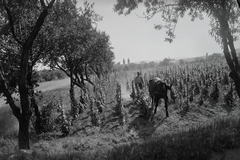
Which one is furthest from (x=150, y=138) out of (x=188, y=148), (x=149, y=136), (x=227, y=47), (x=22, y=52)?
(x=227, y=47)

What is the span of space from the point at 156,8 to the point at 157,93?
602 cm

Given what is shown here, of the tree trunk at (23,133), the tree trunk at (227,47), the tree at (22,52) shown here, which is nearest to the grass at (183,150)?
the tree trunk at (23,133)

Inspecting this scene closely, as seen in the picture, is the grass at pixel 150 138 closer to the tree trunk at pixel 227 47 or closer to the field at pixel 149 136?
the field at pixel 149 136

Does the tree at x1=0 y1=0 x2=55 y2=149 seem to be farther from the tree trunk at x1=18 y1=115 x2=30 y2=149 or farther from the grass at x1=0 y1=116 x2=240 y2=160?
the grass at x1=0 y1=116 x2=240 y2=160

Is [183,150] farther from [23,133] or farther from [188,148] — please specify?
[23,133]

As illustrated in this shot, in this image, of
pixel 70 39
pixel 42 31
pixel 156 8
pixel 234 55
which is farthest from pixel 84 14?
pixel 234 55

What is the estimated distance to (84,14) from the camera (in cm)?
1419

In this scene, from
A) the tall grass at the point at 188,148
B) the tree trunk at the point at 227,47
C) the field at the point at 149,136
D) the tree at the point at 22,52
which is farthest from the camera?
the tree trunk at the point at 227,47

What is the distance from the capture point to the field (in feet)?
15.5

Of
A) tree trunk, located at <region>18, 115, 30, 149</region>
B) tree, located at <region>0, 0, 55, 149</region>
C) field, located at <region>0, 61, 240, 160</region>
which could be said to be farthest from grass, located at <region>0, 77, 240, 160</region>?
tree, located at <region>0, 0, 55, 149</region>

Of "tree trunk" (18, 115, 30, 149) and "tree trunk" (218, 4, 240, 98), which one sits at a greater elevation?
"tree trunk" (218, 4, 240, 98)

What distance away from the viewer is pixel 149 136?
870cm

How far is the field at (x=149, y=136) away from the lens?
473 centimetres

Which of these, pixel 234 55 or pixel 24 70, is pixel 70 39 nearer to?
pixel 24 70
